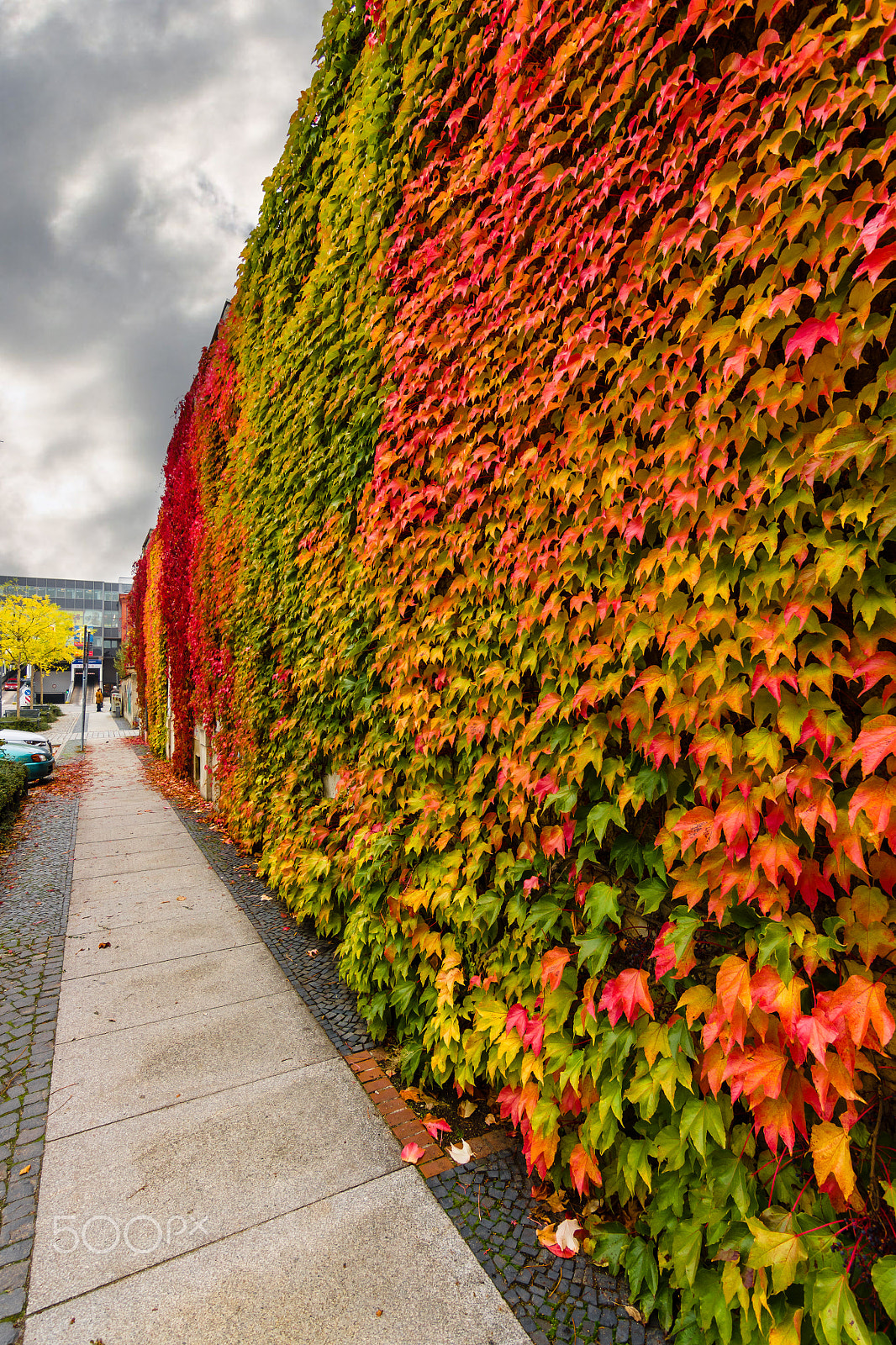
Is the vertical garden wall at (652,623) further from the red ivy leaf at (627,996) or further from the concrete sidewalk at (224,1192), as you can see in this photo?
the concrete sidewalk at (224,1192)

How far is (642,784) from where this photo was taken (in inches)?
80.0

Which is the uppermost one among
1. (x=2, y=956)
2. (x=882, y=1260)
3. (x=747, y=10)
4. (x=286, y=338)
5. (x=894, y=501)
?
(x=286, y=338)

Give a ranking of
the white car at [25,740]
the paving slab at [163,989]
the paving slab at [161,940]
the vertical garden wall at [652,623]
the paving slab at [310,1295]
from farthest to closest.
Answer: the white car at [25,740] < the paving slab at [161,940] < the paving slab at [163,989] < the paving slab at [310,1295] < the vertical garden wall at [652,623]

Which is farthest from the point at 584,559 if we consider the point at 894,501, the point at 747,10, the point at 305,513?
the point at 305,513

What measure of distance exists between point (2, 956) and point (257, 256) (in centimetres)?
724

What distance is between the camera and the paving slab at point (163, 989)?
3.68m

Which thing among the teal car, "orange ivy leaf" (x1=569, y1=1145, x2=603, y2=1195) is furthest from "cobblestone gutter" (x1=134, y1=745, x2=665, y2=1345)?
the teal car

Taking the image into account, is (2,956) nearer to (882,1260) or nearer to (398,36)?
(882,1260)

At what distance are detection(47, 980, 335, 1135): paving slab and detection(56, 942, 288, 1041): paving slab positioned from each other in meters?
0.11

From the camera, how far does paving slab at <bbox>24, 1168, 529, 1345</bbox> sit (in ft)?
6.28

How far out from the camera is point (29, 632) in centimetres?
4391

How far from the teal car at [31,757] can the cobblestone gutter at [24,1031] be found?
595cm

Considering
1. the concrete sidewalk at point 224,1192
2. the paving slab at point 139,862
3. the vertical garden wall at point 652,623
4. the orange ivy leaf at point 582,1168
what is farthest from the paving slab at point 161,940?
the orange ivy leaf at point 582,1168

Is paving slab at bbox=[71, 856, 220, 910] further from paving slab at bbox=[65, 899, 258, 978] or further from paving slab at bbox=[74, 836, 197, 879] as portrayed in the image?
paving slab at bbox=[65, 899, 258, 978]
